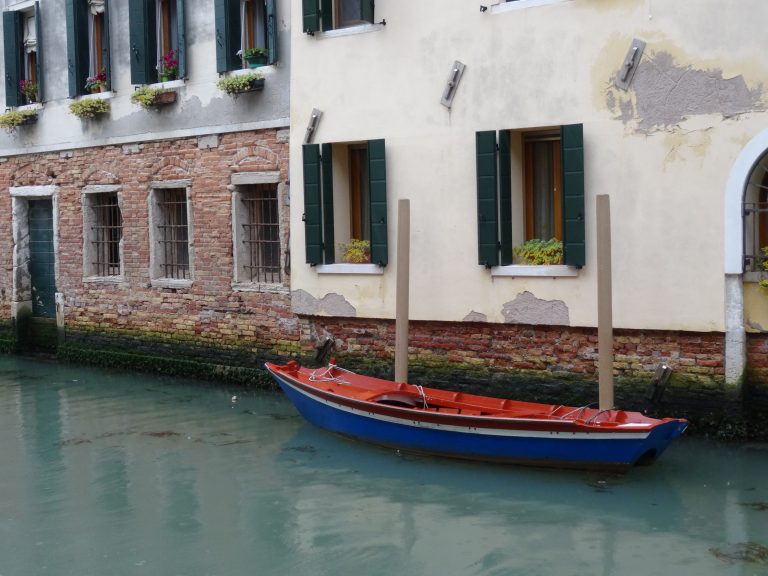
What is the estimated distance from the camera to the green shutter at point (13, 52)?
14.1 meters

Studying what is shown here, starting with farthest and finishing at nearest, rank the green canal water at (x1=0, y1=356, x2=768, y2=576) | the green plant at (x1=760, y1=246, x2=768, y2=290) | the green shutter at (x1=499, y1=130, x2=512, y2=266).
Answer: the green shutter at (x1=499, y1=130, x2=512, y2=266)
the green plant at (x1=760, y1=246, x2=768, y2=290)
the green canal water at (x1=0, y1=356, x2=768, y2=576)

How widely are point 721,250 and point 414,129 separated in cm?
292

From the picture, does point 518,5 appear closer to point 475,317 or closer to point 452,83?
point 452,83

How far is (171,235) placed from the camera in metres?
12.5

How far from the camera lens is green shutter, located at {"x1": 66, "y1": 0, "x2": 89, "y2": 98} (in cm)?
1308

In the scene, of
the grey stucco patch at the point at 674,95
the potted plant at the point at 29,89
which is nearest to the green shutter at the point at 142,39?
the potted plant at the point at 29,89

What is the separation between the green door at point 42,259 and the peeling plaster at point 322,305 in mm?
4844

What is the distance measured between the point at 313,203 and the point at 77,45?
4537 millimetres

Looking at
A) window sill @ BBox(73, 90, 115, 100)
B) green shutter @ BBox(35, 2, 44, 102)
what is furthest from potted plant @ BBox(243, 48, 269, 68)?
green shutter @ BBox(35, 2, 44, 102)

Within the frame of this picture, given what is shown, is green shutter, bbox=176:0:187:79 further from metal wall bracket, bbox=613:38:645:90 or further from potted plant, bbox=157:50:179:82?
metal wall bracket, bbox=613:38:645:90

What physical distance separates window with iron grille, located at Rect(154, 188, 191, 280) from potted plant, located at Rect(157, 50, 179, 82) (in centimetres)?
122

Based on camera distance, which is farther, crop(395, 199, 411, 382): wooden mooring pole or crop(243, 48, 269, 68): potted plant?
crop(243, 48, 269, 68): potted plant

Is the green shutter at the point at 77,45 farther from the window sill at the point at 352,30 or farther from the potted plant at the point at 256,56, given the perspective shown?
the window sill at the point at 352,30

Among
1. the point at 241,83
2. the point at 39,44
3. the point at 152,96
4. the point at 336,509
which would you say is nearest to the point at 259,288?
the point at 241,83
